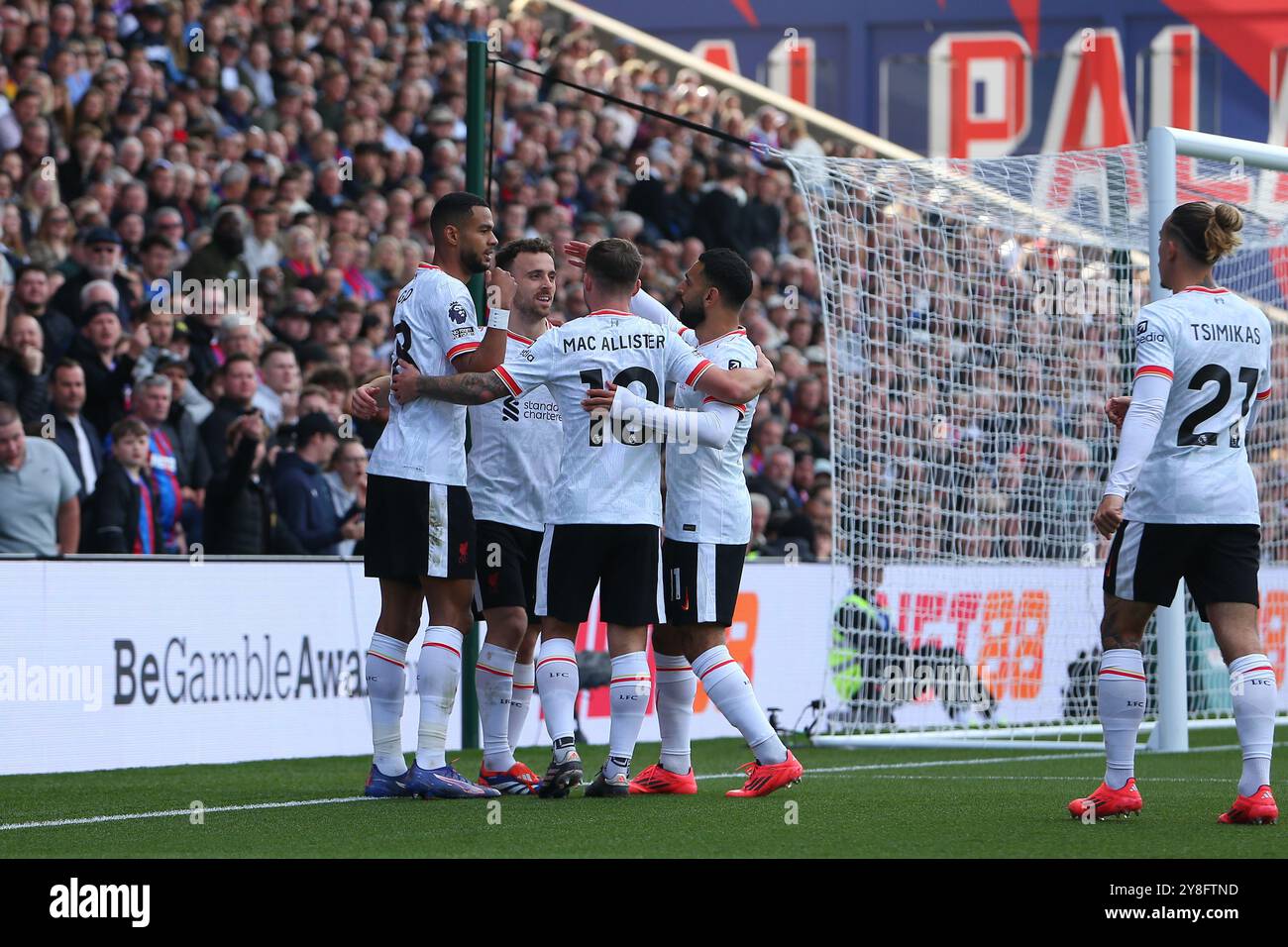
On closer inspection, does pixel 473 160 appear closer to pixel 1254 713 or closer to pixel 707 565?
pixel 707 565


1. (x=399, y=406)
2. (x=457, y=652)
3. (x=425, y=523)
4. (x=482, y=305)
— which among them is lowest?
(x=457, y=652)

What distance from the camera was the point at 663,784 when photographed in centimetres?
773

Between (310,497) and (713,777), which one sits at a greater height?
(310,497)

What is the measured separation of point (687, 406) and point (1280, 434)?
745cm

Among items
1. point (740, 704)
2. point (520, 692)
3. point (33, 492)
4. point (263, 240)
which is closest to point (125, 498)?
point (33, 492)

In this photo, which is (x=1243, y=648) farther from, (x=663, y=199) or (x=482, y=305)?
(x=663, y=199)

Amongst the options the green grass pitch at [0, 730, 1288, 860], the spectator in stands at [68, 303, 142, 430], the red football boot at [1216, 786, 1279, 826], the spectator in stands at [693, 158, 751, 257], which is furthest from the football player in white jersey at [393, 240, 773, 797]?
the spectator in stands at [693, 158, 751, 257]

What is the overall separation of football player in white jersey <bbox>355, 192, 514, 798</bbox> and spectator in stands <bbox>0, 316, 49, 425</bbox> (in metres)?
4.03

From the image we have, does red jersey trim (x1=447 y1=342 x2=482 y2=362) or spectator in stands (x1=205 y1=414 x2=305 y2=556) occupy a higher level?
red jersey trim (x1=447 y1=342 x2=482 y2=362)

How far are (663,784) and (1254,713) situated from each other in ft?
7.73

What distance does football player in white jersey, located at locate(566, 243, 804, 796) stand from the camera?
7.47 metres

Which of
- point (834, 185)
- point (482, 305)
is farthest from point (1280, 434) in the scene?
point (482, 305)

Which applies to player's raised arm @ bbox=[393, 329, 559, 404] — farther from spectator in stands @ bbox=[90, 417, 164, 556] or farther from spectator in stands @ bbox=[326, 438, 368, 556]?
spectator in stands @ bbox=[326, 438, 368, 556]

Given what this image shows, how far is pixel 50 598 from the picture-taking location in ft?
31.7
